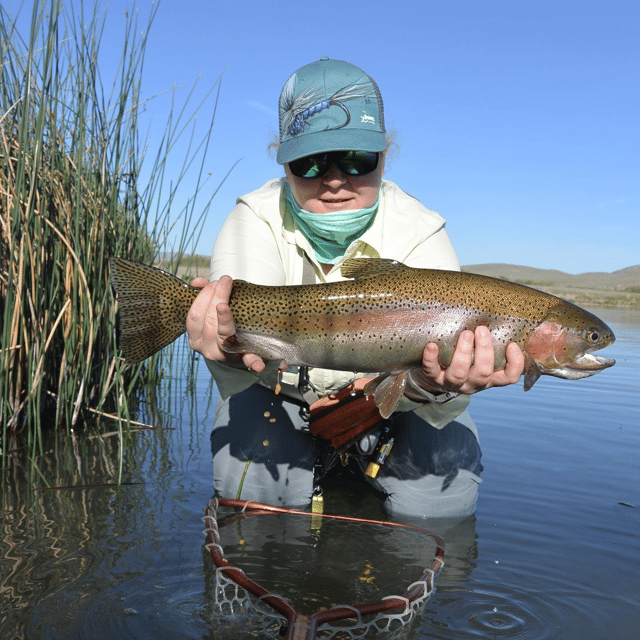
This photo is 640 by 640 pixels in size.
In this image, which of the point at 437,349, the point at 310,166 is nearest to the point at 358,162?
the point at 310,166

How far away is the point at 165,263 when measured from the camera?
6941 mm

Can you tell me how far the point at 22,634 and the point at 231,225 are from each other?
2447mm

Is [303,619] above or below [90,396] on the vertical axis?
below

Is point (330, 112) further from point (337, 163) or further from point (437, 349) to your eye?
point (437, 349)

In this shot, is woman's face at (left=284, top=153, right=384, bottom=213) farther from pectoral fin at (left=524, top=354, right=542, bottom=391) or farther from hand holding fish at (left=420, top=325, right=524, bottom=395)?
pectoral fin at (left=524, top=354, right=542, bottom=391)

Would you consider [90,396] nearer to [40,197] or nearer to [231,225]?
[40,197]

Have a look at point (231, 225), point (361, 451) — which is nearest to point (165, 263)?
point (231, 225)

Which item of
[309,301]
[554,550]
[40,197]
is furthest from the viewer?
[40,197]

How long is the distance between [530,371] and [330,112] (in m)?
1.81

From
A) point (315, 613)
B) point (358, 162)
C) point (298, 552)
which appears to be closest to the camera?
point (315, 613)

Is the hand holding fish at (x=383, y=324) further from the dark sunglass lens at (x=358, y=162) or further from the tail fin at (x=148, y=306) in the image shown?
the dark sunglass lens at (x=358, y=162)

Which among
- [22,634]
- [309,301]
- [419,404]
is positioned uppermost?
[309,301]

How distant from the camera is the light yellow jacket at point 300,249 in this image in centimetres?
392

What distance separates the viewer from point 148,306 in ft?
10.7
